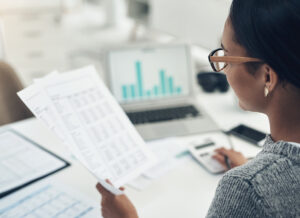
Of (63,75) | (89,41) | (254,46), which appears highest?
(254,46)

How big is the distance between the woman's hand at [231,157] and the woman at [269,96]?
0.38m

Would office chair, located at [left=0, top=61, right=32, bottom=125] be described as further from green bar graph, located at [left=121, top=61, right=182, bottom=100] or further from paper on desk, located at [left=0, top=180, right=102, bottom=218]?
paper on desk, located at [left=0, top=180, right=102, bottom=218]

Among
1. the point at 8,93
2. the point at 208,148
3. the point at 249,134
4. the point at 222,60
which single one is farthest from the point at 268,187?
the point at 8,93

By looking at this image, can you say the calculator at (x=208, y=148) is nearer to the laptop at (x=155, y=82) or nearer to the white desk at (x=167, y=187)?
the white desk at (x=167, y=187)

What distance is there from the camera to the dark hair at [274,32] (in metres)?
0.61

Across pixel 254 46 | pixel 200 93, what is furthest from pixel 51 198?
pixel 200 93

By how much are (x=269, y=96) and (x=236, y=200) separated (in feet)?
0.72

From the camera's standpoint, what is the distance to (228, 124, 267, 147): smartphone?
130 cm

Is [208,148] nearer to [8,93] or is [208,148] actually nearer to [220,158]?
[220,158]

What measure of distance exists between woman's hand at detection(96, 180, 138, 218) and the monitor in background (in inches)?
45.6

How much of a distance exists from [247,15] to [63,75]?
23.0 inches

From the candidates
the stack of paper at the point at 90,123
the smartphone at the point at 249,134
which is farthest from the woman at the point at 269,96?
the smartphone at the point at 249,134

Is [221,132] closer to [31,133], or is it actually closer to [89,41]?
[31,133]

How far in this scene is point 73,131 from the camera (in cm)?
97
